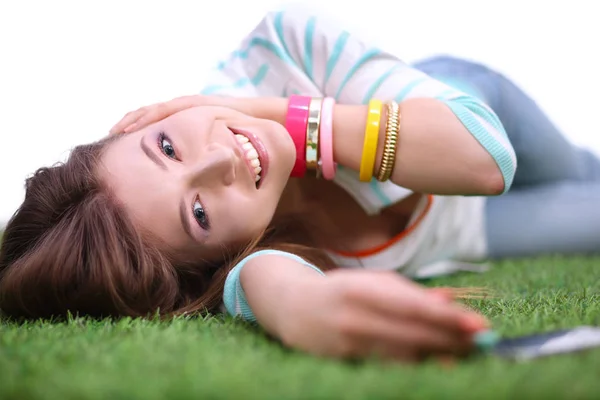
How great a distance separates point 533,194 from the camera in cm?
167

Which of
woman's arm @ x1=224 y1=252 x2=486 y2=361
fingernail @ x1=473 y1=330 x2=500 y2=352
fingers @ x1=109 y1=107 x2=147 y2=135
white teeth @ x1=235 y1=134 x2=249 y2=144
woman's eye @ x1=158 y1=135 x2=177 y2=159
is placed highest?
fingers @ x1=109 y1=107 x2=147 y2=135

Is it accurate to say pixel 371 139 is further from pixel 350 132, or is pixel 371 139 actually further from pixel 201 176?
pixel 201 176

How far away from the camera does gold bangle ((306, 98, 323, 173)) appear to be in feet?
3.59

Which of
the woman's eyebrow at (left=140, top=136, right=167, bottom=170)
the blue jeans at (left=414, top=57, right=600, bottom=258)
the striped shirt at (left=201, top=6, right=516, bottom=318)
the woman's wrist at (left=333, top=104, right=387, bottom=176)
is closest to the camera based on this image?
the woman's eyebrow at (left=140, top=136, right=167, bottom=170)

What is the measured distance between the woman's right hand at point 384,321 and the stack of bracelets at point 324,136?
1.56ft

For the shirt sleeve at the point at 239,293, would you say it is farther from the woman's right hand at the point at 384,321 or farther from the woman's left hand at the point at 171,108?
the woman's left hand at the point at 171,108

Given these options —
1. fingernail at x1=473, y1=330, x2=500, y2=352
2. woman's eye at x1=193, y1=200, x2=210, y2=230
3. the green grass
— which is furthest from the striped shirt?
fingernail at x1=473, y1=330, x2=500, y2=352

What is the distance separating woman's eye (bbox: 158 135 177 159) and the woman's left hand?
10 cm

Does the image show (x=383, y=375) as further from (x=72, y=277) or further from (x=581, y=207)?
(x=581, y=207)

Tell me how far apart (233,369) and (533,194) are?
4.43ft

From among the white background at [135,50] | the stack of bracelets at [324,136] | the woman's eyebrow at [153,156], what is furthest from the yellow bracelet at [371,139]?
the white background at [135,50]

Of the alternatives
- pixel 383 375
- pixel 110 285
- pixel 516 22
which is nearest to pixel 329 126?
pixel 110 285

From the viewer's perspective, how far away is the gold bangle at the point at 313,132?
1.10m

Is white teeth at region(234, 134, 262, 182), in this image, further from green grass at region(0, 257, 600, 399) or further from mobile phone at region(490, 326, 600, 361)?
mobile phone at region(490, 326, 600, 361)
